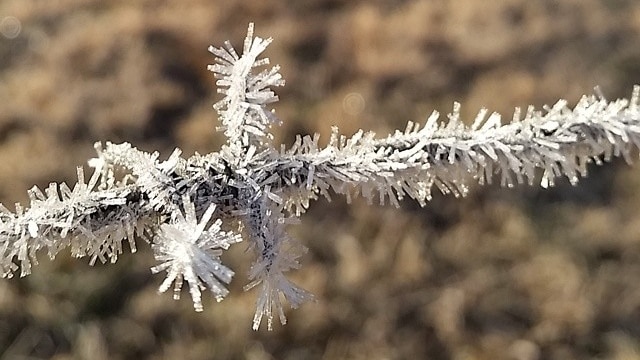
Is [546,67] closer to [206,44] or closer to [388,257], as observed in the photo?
[388,257]

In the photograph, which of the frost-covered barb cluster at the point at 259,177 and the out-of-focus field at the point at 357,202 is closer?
the frost-covered barb cluster at the point at 259,177

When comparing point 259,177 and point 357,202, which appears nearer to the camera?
point 259,177

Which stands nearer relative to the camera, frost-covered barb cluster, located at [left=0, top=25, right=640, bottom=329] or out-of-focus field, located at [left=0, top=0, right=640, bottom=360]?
frost-covered barb cluster, located at [left=0, top=25, right=640, bottom=329]

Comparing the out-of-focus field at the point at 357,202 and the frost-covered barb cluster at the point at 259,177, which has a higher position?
the out-of-focus field at the point at 357,202

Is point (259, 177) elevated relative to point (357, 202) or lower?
lower
